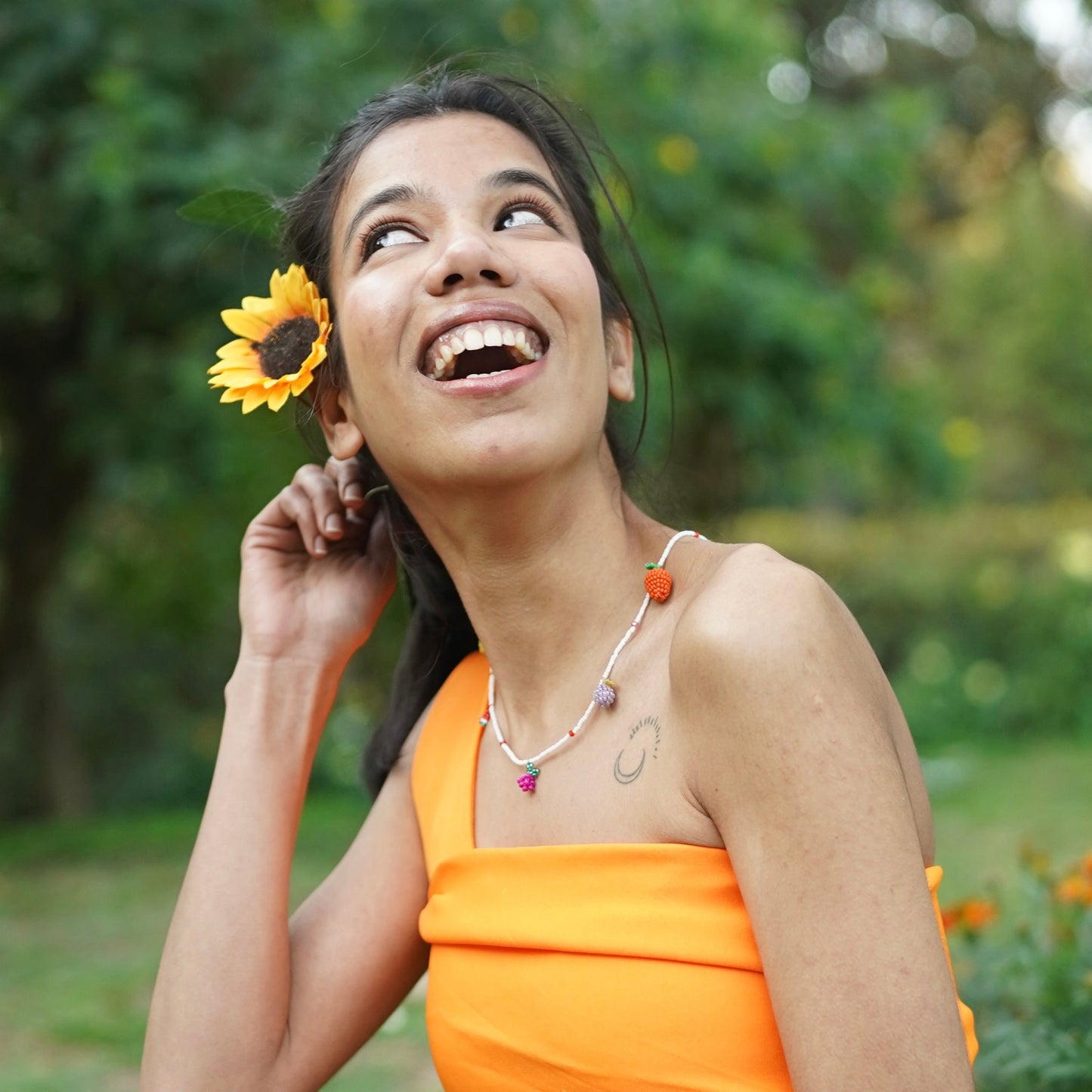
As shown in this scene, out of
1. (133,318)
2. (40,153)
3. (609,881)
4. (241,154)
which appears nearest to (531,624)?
(609,881)

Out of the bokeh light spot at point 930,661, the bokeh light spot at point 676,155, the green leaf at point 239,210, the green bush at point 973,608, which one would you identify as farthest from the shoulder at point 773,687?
the bokeh light spot at point 930,661

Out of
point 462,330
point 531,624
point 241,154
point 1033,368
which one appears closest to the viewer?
point 462,330

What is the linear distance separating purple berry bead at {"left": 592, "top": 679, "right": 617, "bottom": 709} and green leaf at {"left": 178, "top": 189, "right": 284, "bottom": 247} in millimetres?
1134

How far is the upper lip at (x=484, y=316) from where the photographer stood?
6.52ft

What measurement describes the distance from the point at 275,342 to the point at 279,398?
167 mm

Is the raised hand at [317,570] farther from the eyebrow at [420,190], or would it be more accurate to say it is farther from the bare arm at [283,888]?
the eyebrow at [420,190]

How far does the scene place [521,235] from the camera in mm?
2094

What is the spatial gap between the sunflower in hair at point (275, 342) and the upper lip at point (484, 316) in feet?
0.95

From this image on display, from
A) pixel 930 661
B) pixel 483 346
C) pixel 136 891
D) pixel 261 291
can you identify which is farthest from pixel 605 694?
pixel 930 661

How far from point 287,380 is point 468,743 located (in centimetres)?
69

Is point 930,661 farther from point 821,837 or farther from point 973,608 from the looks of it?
point 821,837

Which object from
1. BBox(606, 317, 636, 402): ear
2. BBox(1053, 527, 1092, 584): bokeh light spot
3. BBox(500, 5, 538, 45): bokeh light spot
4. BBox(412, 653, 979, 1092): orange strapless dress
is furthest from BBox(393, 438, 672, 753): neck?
BBox(1053, 527, 1092, 584): bokeh light spot

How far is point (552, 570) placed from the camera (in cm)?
211

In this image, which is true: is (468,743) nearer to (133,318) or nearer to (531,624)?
(531,624)
